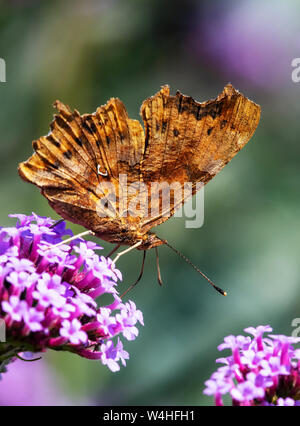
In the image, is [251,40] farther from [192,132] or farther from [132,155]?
[132,155]

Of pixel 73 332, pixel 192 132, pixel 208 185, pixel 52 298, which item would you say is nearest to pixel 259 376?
pixel 73 332

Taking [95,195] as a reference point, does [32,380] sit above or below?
below

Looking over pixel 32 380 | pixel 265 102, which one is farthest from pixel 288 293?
pixel 32 380

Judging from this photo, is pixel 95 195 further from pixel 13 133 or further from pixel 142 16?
pixel 142 16

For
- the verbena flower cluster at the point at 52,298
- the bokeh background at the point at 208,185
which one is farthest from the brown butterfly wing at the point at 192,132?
the bokeh background at the point at 208,185

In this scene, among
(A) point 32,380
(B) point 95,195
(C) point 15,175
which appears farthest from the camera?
(C) point 15,175

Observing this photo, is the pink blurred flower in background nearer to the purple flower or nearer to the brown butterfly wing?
the brown butterfly wing
